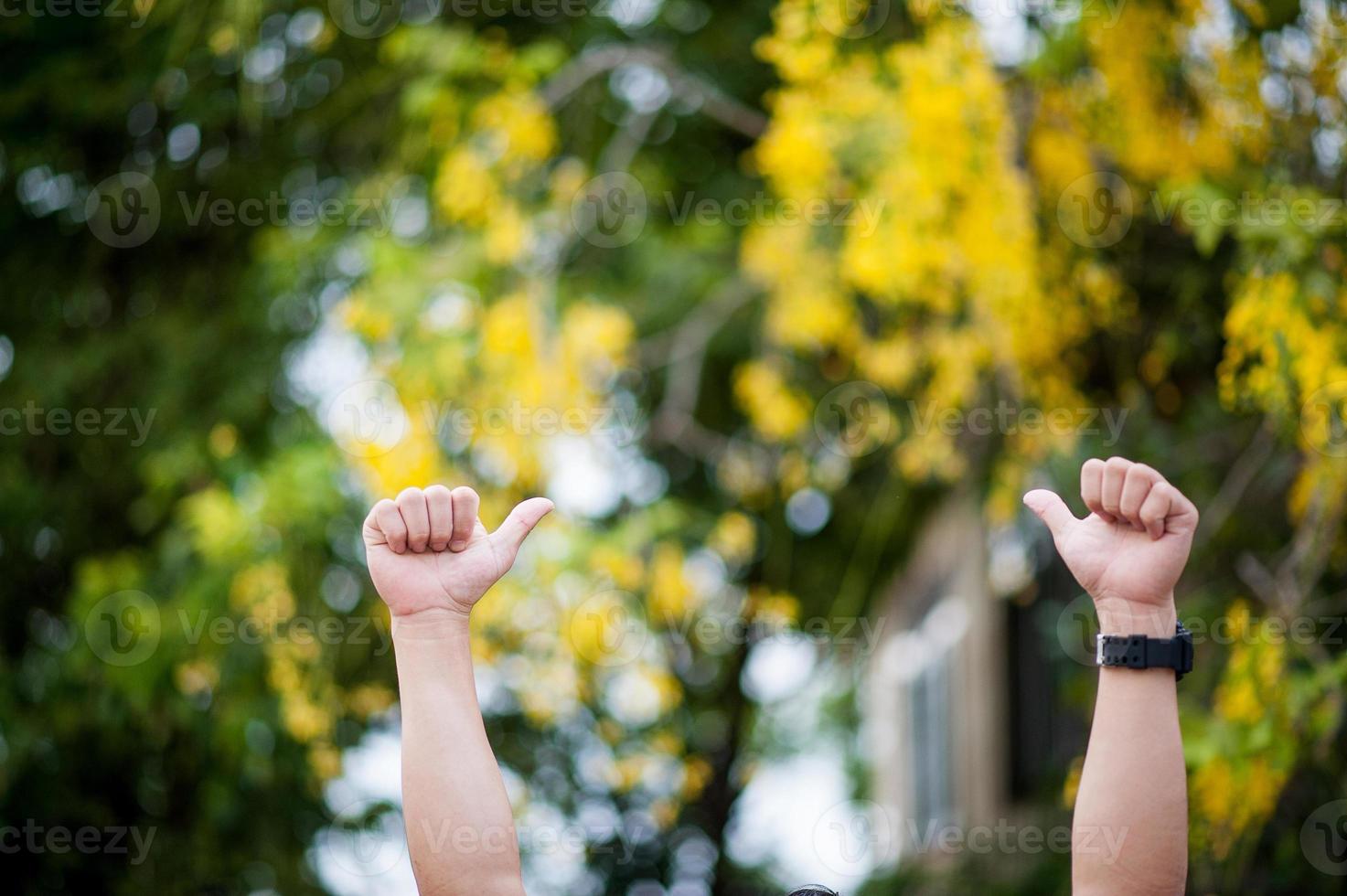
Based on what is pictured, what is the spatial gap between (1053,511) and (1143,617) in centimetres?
20

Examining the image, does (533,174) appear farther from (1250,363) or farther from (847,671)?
(847,671)

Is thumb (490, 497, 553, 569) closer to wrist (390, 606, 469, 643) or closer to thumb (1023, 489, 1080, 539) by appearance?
wrist (390, 606, 469, 643)

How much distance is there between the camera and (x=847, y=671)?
34.9 ft

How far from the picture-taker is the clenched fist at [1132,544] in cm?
186
